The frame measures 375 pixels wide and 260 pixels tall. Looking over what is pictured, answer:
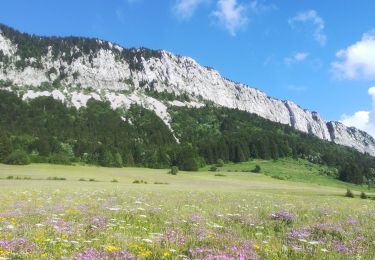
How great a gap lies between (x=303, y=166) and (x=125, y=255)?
653 ft

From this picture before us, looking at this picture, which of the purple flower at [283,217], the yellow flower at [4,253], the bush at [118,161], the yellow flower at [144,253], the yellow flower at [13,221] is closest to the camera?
the yellow flower at [4,253]

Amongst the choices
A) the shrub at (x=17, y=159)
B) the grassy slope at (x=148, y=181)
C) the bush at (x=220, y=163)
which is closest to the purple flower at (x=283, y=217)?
the grassy slope at (x=148, y=181)

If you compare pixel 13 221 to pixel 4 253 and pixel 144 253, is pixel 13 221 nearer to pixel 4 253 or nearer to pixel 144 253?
pixel 4 253

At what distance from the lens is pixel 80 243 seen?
31.7 feet

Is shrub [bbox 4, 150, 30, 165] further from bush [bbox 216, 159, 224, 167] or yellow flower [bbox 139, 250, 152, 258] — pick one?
yellow flower [bbox 139, 250, 152, 258]

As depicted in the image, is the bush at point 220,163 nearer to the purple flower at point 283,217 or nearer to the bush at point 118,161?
the bush at point 118,161

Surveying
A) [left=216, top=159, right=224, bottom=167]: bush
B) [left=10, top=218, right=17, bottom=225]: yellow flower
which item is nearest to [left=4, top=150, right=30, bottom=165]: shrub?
[left=216, top=159, right=224, bottom=167]: bush

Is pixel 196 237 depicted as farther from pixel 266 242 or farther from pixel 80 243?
pixel 80 243

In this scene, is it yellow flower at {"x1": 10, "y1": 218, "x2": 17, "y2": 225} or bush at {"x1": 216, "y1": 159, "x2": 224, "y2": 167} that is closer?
yellow flower at {"x1": 10, "y1": 218, "x2": 17, "y2": 225}

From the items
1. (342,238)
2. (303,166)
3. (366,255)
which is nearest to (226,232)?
(342,238)

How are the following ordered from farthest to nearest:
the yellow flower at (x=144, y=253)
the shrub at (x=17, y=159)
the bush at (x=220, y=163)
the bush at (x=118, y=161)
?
the bush at (x=220, y=163) → the bush at (x=118, y=161) → the shrub at (x=17, y=159) → the yellow flower at (x=144, y=253)

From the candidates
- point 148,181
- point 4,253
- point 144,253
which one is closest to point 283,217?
point 144,253

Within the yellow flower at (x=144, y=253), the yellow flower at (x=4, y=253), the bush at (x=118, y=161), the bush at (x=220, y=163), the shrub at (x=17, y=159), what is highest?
the bush at (x=220, y=163)

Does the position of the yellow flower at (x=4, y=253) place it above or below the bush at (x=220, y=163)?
below
